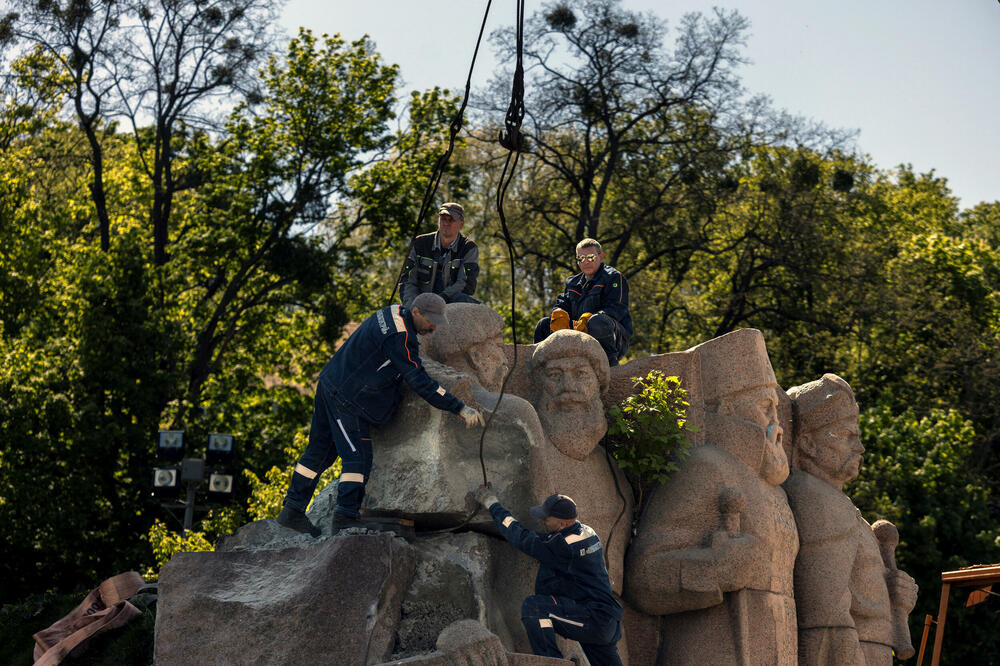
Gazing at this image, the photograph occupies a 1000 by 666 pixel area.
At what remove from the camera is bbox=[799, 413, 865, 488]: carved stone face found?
36.9 feet

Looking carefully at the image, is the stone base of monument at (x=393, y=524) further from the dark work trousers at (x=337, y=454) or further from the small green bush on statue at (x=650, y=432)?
the small green bush on statue at (x=650, y=432)

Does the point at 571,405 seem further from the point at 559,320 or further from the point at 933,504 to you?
the point at 933,504

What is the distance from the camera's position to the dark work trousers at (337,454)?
329 inches

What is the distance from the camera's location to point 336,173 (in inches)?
965

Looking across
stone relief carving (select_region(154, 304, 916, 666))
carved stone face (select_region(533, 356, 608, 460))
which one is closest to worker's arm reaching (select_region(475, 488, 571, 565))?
stone relief carving (select_region(154, 304, 916, 666))

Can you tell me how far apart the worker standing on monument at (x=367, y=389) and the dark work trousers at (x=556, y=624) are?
1292mm

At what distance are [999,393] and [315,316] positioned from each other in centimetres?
1328

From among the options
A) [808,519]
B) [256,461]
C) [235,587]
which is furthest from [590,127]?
[235,587]

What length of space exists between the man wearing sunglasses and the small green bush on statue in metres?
0.68

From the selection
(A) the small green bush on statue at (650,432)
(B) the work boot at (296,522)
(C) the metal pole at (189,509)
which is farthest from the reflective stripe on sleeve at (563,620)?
(C) the metal pole at (189,509)

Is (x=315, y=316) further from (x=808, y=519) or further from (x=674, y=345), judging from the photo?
(x=808, y=519)

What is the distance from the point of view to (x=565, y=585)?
26.3 ft

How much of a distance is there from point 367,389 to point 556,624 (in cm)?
199

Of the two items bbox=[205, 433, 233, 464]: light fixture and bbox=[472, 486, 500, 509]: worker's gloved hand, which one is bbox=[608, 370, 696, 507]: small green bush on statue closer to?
bbox=[472, 486, 500, 509]: worker's gloved hand
